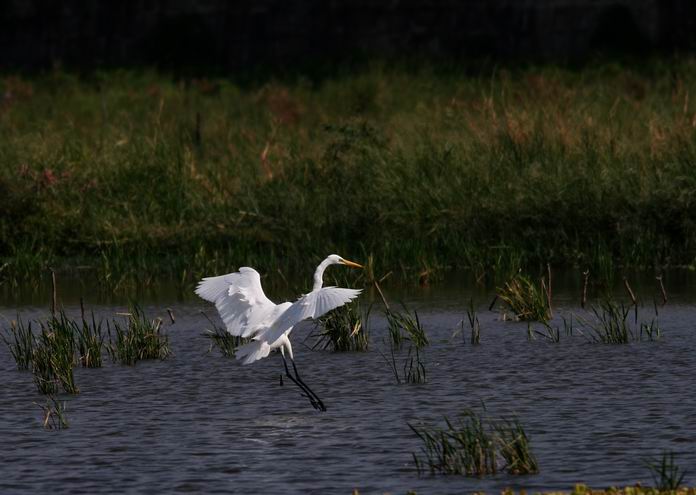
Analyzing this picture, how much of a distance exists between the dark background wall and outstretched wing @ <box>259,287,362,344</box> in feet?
73.6

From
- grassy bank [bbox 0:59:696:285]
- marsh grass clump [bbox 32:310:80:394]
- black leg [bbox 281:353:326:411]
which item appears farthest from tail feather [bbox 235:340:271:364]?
grassy bank [bbox 0:59:696:285]

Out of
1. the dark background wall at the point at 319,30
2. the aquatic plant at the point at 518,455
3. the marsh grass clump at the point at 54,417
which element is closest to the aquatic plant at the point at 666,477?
the aquatic plant at the point at 518,455

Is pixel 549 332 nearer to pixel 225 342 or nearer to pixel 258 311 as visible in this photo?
pixel 225 342

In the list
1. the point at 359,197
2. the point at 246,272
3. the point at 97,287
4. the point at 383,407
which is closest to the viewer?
the point at 383,407

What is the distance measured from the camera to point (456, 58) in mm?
34312

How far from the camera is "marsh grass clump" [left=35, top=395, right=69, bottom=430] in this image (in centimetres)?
1084

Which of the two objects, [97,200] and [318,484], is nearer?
[318,484]

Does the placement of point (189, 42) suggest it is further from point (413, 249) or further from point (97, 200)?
point (413, 249)

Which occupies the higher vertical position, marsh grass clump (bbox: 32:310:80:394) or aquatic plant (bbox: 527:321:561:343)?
marsh grass clump (bbox: 32:310:80:394)

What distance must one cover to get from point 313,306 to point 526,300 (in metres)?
4.28

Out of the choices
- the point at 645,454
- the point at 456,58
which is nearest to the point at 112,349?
the point at 645,454

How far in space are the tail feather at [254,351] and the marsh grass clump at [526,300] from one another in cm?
356

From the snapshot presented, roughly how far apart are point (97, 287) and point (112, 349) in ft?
17.5

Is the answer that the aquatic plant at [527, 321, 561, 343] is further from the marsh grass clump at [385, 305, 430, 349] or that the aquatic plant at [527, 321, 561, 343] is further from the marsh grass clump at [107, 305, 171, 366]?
the marsh grass clump at [107, 305, 171, 366]
